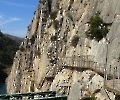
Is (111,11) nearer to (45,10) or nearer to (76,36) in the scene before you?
(76,36)

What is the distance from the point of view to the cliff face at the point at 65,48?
2492cm

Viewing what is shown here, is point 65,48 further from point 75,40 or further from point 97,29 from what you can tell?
point 97,29

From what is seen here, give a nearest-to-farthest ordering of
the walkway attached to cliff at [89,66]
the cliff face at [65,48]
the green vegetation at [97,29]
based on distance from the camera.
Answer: the walkway attached to cliff at [89,66], the cliff face at [65,48], the green vegetation at [97,29]

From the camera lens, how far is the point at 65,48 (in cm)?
3912

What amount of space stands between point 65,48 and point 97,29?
9.67m

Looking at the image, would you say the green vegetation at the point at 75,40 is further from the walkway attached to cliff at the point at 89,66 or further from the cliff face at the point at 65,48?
the walkway attached to cliff at the point at 89,66

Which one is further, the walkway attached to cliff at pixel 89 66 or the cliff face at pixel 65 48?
the cliff face at pixel 65 48

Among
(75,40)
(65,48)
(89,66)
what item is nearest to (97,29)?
(89,66)

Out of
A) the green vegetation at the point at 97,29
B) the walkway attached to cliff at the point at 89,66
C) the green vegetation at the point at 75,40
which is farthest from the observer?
the green vegetation at the point at 75,40

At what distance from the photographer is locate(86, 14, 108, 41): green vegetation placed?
96.7 feet

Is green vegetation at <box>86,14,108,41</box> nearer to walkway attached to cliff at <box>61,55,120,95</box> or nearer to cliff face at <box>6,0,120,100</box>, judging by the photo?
cliff face at <box>6,0,120,100</box>

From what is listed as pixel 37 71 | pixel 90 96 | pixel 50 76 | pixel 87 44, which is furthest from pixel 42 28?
pixel 90 96

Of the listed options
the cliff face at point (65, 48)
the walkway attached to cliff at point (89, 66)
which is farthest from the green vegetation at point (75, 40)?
the walkway attached to cliff at point (89, 66)

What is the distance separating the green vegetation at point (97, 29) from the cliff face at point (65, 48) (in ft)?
1.58
